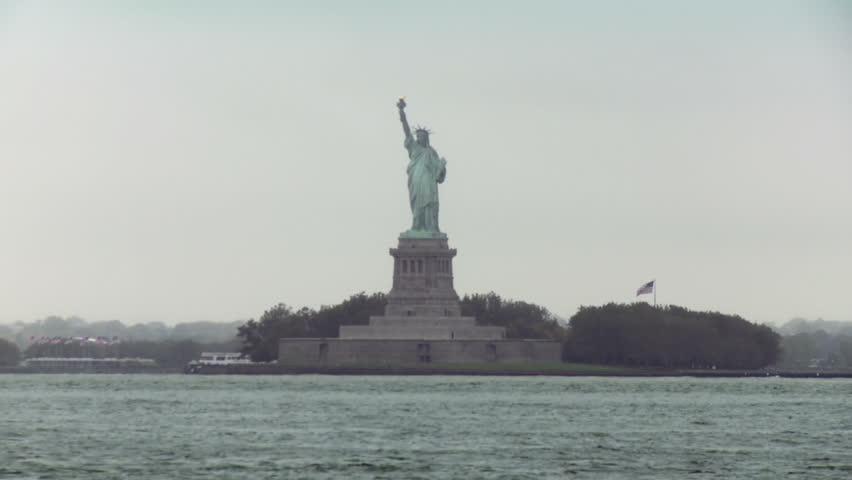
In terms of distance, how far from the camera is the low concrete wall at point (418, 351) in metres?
158

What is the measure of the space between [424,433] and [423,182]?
86477mm

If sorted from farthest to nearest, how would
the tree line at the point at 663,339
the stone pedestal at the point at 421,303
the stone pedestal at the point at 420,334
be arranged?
the tree line at the point at 663,339
the stone pedestal at the point at 421,303
the stone pedestal at the point at 420,334

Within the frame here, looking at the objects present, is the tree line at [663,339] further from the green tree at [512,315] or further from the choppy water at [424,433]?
the choppy water at [424,433]

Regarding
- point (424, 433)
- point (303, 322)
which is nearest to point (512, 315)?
point (303, 322)

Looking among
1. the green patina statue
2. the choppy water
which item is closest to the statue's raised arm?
the green patina statue

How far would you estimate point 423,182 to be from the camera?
542 feet

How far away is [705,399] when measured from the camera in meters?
114

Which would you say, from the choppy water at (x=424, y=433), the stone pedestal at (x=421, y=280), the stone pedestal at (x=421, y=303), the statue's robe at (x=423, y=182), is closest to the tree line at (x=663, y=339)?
the stone pedestal at (x=421, y=303)

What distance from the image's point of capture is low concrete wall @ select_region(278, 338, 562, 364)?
6235 inches

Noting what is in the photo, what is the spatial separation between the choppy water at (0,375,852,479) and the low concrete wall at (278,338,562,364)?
29016mm

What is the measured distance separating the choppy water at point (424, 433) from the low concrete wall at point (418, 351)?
29.0 meters

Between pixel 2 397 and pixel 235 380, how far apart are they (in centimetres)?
3192

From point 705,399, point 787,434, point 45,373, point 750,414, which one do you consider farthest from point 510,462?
point 45,373

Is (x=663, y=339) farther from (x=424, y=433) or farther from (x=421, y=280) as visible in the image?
(x=424, y=433)
